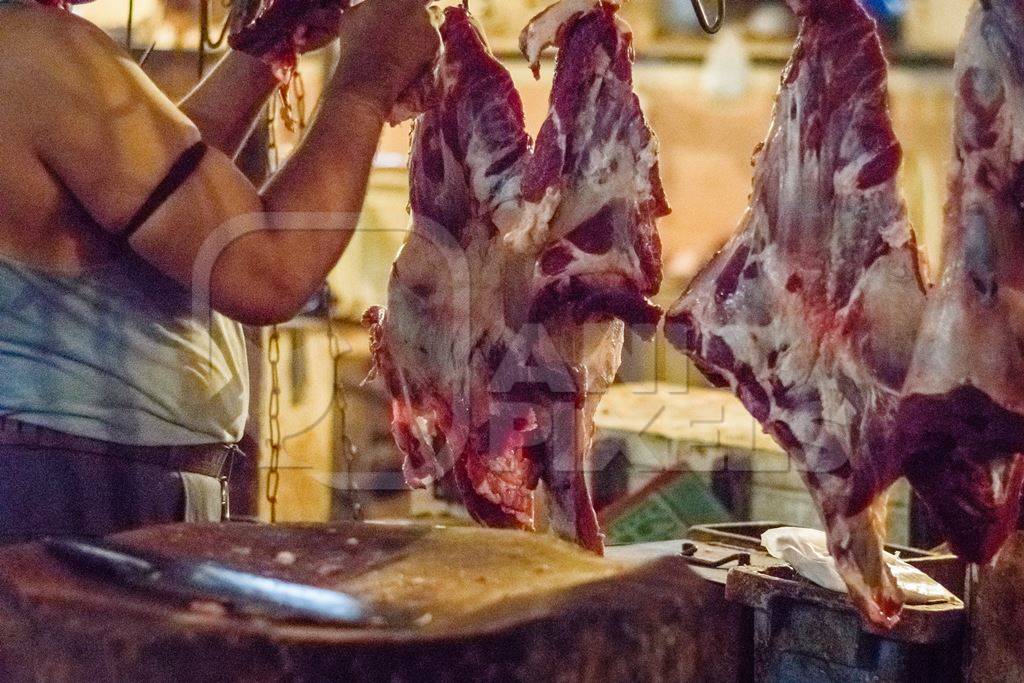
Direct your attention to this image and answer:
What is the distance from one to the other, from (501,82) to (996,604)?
5.52 feet

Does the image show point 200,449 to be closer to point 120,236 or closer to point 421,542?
point 120,236

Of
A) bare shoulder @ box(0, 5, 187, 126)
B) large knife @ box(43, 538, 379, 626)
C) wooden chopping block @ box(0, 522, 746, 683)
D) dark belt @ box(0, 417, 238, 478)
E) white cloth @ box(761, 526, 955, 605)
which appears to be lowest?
white cloth @ box(761, 526, 955, 605)

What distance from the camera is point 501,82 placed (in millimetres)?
3057

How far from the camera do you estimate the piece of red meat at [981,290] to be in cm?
203

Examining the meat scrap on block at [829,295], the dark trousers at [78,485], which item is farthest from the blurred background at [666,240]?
the meat scrap on block at [829,295]

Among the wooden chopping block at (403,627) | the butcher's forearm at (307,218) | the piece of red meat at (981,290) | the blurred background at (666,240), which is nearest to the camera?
the wooden chopping block at (403,627)

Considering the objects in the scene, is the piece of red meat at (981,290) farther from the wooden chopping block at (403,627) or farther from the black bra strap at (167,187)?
the black bra strap at (167,187)

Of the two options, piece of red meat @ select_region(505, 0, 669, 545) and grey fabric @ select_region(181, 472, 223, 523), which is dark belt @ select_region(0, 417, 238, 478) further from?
piece of red meat @ select_region(505, 0, 669, 545)

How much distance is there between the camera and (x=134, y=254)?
8.95 feet

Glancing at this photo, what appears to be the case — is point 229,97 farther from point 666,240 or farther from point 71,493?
point 666,240

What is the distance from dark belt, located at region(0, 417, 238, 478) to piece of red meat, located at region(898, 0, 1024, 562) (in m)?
1.64

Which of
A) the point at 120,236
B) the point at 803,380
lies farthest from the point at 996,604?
the point at 120,236

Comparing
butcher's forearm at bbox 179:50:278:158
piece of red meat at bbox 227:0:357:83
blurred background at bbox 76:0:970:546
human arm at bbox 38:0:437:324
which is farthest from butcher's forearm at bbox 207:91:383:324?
blurred background at bbox 76:0:970:546

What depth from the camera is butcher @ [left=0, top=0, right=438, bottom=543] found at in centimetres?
244
